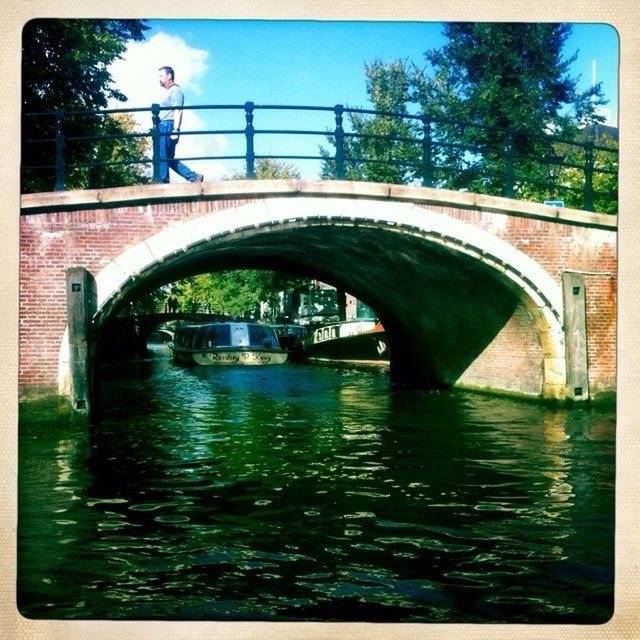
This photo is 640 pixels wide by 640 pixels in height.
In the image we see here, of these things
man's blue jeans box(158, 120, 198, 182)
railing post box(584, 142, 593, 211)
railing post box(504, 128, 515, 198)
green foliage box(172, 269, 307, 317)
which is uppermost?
man's blue jeans box(158, 120, 198, 182)

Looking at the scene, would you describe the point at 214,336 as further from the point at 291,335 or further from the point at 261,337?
the point at 291,335

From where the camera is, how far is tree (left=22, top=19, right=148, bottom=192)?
389 centimetres

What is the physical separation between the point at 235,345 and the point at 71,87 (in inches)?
496

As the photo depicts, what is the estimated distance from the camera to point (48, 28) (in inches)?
151

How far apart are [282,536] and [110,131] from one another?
2.95m

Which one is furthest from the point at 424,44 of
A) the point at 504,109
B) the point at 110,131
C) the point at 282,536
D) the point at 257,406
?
the point at 257,406

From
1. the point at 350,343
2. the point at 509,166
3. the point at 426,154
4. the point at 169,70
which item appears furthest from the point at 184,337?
the point at 169,70

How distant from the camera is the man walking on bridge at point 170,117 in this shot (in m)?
4.39

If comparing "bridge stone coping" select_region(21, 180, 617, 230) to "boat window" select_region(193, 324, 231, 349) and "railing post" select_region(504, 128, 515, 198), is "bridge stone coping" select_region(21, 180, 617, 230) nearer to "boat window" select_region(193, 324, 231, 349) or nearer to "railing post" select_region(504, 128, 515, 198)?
"railing post" select_region(504, 128, 515, 198)

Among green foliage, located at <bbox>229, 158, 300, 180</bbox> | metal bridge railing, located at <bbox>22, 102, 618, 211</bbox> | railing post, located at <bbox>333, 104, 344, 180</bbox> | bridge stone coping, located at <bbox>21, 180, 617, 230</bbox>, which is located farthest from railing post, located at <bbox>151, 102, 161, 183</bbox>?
railing post, located at <bbox>333, 104, 344, 180</bbox>

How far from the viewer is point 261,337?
17734mm

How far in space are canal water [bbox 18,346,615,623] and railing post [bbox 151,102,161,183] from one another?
188cm

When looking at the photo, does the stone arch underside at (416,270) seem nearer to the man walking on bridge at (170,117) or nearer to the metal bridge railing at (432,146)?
the metal bridge railing at (432,146)

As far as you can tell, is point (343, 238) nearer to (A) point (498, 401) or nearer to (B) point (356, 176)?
(B) point (356, 176)
